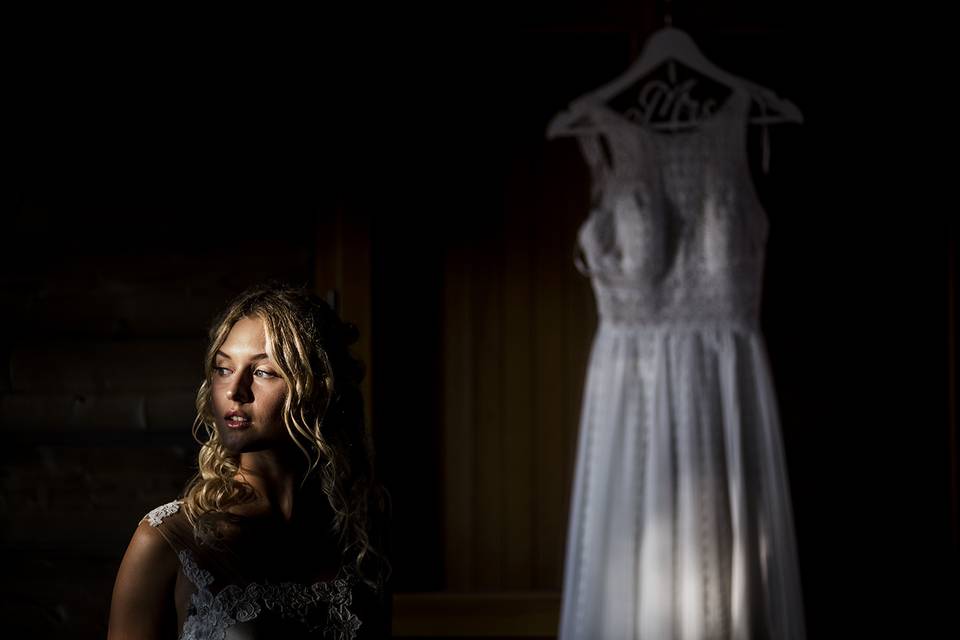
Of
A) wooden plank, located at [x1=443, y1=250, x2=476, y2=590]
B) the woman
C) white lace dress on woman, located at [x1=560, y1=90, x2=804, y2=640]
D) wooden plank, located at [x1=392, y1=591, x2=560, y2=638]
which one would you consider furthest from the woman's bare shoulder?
wooden plank, located at [x1=443, y1=250, x2=476, y2=590]

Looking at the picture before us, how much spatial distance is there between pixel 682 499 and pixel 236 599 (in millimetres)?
1415

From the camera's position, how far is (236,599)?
123cm

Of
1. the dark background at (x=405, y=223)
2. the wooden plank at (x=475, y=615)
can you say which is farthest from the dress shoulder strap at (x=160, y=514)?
the wooden plank at (x=475, y=615)

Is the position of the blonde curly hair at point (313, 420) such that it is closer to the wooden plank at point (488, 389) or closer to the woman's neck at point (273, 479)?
the woman's neck at point (273, 479)

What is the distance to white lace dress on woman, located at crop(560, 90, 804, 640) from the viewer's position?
237 centimetres

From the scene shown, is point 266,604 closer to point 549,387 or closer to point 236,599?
point 236,599

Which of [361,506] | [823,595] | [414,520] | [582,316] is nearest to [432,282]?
[582,316]

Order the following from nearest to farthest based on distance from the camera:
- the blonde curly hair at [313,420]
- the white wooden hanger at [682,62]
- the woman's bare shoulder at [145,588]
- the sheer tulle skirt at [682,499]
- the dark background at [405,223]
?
the woman's bare shoulder at [145,588] → the blonde curly hair at [313,420] → the sheer tulle skirt at [682,499] → the white wooden hanger at [682,62] → the dark background at [405,223]

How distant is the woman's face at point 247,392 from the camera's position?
4.14 feet

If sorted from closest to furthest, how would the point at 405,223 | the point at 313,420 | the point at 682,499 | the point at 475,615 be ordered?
the point at 313,420 → the point at 682,499 → the point at 475,615 → the point at 405,223

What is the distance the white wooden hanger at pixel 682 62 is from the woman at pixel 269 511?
1.37 meters

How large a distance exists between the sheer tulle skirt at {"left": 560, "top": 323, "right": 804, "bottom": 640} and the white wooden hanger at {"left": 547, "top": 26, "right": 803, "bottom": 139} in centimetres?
55

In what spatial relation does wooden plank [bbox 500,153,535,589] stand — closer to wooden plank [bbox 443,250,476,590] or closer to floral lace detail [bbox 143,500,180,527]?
wooden plank [bbox 443,250,476,590]

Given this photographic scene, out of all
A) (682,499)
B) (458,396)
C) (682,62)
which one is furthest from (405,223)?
(682,499)
